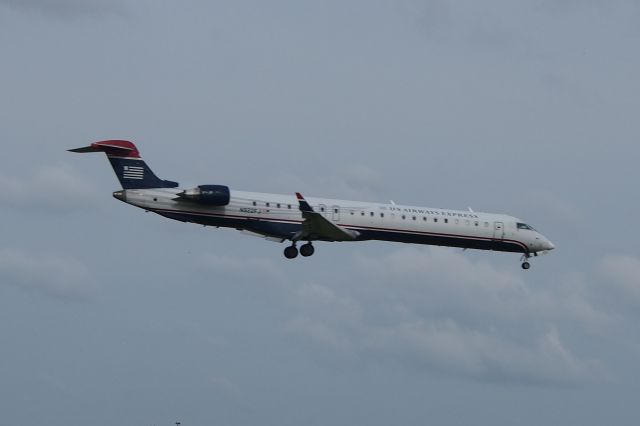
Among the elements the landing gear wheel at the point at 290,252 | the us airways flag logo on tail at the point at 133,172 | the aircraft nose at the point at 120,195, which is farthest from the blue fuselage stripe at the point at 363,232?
the us airways flag logo on tail at the point at 133,172

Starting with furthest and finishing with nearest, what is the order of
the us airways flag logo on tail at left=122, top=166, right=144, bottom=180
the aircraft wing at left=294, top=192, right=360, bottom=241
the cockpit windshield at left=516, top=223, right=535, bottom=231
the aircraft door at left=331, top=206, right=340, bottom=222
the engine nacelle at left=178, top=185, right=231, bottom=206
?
the cockpit windshield at left=516, top=223, right=535, bottom=231 → the aircraft door at left=331, top=206, right=340, bottom=222 → the us airways flag logo on tail at left=122, top=166, right=144, bottom=180 → the aircraft wing at left=294, top=192, right=360, bottom=241 → the engine nacelle at left=178, top=185, right=231, bottom=206

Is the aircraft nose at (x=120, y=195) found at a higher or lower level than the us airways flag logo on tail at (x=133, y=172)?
lower

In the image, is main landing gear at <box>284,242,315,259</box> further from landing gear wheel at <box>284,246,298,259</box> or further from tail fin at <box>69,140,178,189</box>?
tail fin at <box>69,140,178,189</box>

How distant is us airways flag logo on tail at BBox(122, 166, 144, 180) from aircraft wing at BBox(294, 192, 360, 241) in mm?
6748

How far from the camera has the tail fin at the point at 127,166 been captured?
58.3 meters

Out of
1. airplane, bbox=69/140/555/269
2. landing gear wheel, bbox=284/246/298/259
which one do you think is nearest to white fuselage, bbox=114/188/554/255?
airplane, bbox=69/140/555/269

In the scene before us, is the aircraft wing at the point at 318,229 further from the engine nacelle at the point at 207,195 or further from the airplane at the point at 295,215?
the engine nacelle at the point at 207,195

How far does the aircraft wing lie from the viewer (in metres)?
58.2

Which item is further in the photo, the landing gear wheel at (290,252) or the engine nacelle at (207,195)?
the landing gear wheel at (290,252)

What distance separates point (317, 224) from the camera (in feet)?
194

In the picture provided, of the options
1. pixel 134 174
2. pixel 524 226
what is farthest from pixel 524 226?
pixel 134 174

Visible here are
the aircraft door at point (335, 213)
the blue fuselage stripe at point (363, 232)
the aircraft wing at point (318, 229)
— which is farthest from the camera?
the aircraft door at point (335, 213)

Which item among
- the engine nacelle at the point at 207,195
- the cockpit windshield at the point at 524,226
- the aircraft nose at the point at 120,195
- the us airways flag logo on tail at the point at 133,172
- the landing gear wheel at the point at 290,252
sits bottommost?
the landing gear wheel at the point at 290,252

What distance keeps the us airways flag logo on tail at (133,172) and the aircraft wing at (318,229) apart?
6.75 meters
